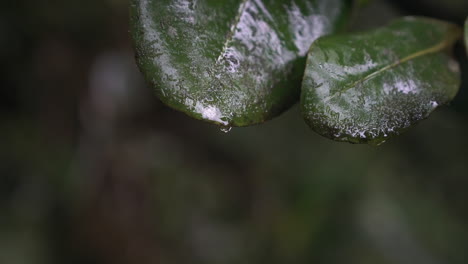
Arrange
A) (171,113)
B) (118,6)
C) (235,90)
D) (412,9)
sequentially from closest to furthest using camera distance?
(235,90), (412,9), (118,6), (171,113)

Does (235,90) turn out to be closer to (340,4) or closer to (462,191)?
(340,4)

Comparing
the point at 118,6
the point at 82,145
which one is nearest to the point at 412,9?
the point at 118,6

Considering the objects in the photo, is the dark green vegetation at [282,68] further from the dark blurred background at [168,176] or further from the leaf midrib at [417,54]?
the dark blurred background at [168,176]

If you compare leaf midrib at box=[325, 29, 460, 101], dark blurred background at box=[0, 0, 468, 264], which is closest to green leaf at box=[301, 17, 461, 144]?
leaf midrib at box=[325, 29, 460, 101]

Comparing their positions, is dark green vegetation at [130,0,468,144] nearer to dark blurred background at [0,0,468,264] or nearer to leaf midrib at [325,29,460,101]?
leaf midrib at [325,29,460,101]

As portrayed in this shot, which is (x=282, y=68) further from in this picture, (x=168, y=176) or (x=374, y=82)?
(x=168, y=176)

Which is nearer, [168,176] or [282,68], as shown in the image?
[282,68]

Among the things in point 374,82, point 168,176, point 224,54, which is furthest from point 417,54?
point 168,176
